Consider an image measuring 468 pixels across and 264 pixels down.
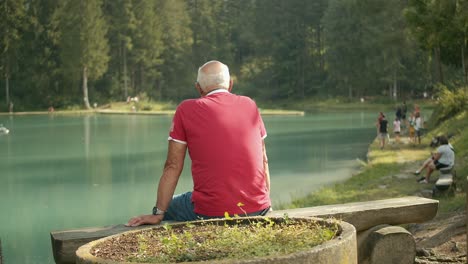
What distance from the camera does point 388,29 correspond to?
56.0 meters

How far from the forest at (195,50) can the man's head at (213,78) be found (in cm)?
4801

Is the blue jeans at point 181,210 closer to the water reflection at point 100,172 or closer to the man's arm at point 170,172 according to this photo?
the man's arm at point 170,172

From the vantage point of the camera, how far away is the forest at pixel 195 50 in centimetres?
6075

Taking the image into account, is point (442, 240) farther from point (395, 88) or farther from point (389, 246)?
point (395, 88)

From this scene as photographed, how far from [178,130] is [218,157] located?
273 millimetres

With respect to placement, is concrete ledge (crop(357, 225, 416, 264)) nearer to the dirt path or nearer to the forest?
the dirt path

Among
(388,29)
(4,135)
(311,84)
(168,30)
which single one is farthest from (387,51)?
(4,135)

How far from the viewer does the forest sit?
2392 inches

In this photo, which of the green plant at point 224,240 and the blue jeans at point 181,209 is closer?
the green plant at point 224,240

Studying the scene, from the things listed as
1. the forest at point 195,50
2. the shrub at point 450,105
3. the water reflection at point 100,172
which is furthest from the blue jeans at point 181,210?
the forest at point 195,50

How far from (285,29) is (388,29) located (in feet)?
61.8

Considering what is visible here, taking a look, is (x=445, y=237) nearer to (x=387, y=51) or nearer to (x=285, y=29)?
(x=387, y=51)

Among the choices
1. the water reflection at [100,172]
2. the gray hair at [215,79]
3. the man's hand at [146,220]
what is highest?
the gray hair at [215,79]

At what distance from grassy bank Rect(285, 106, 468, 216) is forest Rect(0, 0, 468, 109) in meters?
31.7
